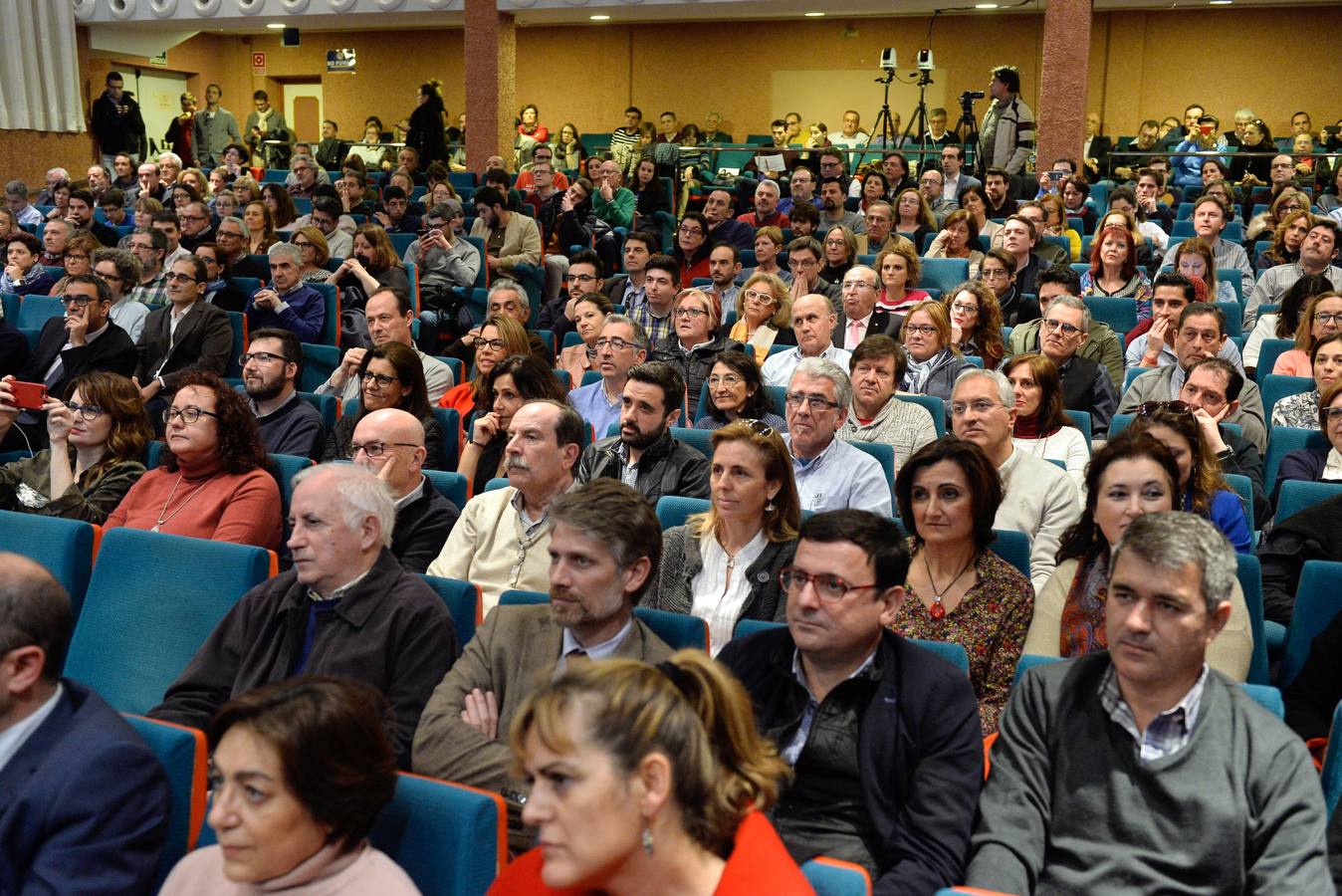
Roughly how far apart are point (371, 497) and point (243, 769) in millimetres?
933

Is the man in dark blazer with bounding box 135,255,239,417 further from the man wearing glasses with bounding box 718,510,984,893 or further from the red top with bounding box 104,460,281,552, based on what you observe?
the man wearing glasses with bounding box 718,510,984,893

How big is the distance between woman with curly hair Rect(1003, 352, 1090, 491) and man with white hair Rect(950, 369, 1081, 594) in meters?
0.40

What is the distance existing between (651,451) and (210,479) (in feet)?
3.74

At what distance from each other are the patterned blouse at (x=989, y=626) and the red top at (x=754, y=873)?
100 cm

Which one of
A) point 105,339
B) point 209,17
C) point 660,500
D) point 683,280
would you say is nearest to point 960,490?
point 660,500

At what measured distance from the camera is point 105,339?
5094 mm

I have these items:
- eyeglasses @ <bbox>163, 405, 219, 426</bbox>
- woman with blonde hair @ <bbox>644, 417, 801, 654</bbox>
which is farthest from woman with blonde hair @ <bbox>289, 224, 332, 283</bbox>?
woman with blonde hair @ <bbox>644, 417, 801, 654</bbox>

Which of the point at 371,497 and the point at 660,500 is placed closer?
the point at 371,497

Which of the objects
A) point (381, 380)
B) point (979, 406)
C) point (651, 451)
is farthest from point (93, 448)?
point (979, 406)

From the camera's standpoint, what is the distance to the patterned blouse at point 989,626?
242 cm

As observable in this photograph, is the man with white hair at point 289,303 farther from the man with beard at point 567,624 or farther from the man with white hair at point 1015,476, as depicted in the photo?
the man with beard at point 567,624

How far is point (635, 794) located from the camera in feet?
4.63

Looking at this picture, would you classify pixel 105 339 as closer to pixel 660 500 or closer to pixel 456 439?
pixel 456 439

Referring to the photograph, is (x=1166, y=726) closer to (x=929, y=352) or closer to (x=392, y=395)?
(x=392, y=395)
